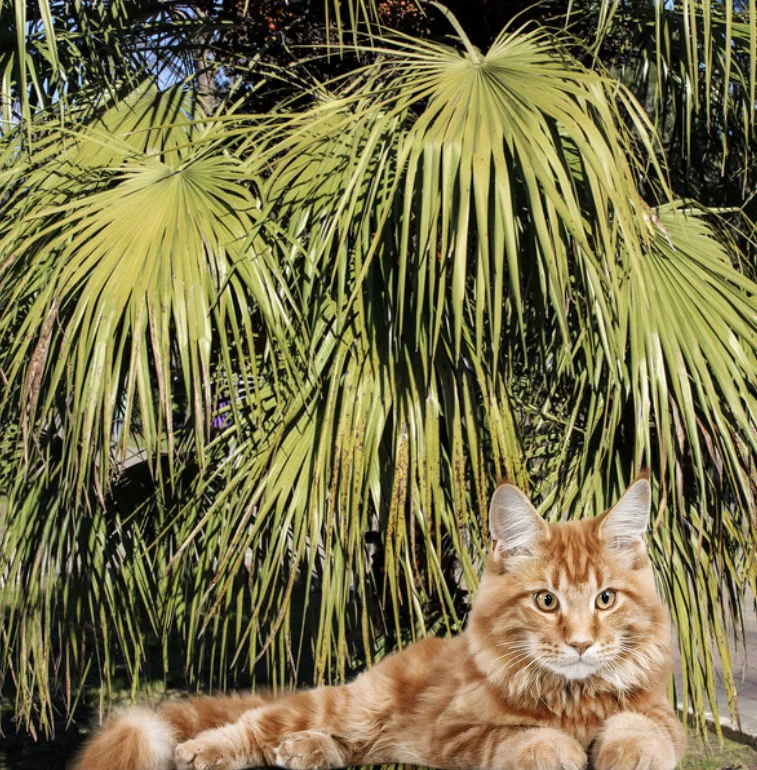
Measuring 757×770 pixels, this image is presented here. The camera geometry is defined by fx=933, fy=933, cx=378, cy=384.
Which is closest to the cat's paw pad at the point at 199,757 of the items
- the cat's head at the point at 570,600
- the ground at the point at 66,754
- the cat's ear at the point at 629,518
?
the cat's head at the point at 570,600

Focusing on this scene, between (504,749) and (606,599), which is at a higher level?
(606,599)

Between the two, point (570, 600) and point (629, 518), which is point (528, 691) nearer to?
point (570, 600)

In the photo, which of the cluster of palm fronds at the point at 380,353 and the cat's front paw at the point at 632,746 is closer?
the cat's front paw at the point at 632,746

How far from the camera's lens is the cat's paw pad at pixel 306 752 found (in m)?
1.46

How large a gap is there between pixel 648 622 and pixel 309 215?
1.58 metres

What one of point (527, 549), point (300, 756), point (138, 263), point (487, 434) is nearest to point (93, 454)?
point (138, 263)

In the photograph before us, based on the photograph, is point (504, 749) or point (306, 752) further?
point (306, 752)

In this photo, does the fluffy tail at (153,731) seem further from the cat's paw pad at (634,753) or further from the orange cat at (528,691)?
the cat's paw pad at (634,753)

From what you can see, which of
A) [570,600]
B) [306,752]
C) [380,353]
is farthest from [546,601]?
[380,353]

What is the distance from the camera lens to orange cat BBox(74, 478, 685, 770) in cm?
131

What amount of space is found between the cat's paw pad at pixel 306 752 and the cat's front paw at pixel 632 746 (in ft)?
1.40

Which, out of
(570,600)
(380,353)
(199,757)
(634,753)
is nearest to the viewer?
(634,753)

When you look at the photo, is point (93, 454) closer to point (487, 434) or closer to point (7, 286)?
point (7, 286)

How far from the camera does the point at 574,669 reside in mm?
1311
